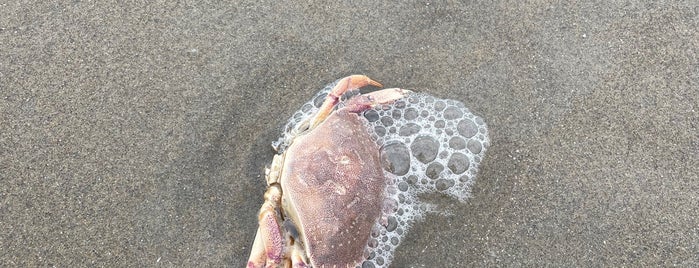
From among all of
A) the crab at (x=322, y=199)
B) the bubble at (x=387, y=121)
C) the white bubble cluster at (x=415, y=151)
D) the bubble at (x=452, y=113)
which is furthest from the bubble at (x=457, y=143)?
the crab at (x=322, y=199)

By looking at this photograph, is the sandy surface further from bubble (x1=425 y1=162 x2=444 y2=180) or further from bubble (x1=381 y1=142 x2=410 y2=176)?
bubble (x1=381 y1=142 x2=410 y2=176)

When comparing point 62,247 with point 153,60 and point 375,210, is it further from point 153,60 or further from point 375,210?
point 375,210

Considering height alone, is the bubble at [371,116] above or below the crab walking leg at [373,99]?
below

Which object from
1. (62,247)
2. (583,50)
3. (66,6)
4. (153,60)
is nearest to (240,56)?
(153,60)

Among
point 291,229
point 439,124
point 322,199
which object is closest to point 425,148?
point 439,124

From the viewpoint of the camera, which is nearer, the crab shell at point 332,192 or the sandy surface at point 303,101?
the crab shell at point 332,192

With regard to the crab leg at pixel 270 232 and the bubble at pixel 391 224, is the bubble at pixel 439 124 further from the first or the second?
the crab leg at pixel 270 232

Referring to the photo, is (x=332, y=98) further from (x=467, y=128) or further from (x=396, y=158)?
(x=467, y=128)
